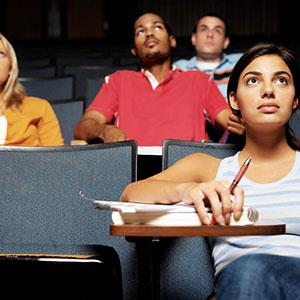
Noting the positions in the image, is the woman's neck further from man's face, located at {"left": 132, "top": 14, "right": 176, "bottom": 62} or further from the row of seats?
man's face, located at {"left": 132, "top": 14, "right": 176, "bottom": 62}

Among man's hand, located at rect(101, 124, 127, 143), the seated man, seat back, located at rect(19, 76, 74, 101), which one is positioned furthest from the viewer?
the seated man

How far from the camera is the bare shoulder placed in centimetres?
187

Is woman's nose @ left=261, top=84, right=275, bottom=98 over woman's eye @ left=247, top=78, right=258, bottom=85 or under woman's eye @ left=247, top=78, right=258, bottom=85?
under

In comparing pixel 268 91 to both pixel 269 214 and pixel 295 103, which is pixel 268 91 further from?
pixel 269 214

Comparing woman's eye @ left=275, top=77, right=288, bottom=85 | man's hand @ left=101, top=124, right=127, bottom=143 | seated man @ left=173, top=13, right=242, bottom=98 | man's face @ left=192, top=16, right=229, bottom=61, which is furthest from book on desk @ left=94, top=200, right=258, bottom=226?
man's face @ left=192, top=16, right=229, bottom=61

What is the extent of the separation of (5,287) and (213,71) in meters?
3.19

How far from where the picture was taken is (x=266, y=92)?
6.03 feet

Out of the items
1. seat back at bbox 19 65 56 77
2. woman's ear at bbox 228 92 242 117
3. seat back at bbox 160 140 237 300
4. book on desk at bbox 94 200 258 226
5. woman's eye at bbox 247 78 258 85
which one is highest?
woman's eye at bbox 247 78 258 85

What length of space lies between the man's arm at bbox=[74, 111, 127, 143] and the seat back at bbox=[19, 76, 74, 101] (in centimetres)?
91

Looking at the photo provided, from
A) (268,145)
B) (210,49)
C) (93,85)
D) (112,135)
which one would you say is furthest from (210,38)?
(268,145)

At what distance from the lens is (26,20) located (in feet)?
38.4

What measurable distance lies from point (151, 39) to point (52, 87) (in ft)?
2.45

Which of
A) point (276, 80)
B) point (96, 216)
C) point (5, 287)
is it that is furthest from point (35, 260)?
point (276, 80)

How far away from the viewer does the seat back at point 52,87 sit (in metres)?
4.09
